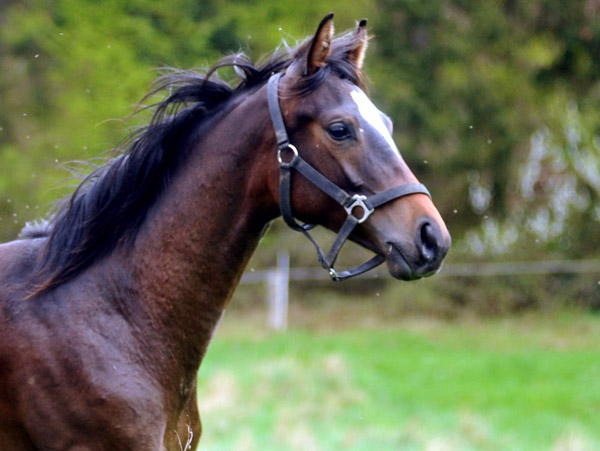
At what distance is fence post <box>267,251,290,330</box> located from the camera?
16.6m

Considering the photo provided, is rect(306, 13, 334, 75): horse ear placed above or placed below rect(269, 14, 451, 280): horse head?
above

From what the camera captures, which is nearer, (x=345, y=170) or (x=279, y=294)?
(x=345, y=170)

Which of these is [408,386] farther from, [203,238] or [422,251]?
[422,251]

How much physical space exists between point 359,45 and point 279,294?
43.8 ft

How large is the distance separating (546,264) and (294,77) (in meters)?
14.1

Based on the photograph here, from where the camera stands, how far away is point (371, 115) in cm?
342

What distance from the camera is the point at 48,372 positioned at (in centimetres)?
329

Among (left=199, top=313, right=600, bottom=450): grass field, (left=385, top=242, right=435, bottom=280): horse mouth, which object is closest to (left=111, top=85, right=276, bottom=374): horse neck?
(left=385, top=242, right=435, bottom=280): horse mouth

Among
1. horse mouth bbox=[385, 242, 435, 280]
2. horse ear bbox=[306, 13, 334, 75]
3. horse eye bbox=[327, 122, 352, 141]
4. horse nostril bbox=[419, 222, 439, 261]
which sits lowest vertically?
horse mouth bbox=[385, 242, 435, 280]

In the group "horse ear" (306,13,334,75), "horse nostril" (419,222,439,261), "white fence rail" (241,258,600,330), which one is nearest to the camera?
"horse nostril" (419,222,439,261)

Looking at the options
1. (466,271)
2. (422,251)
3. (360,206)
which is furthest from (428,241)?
(466,271)

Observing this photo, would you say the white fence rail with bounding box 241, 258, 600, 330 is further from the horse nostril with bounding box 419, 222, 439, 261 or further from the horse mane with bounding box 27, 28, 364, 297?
the horse nostril with bounding box 419, 222, 439, 261

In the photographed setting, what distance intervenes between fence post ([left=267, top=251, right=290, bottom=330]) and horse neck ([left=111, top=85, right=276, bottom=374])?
13024 mm

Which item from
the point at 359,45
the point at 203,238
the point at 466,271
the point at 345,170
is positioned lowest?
the point at 466,271
